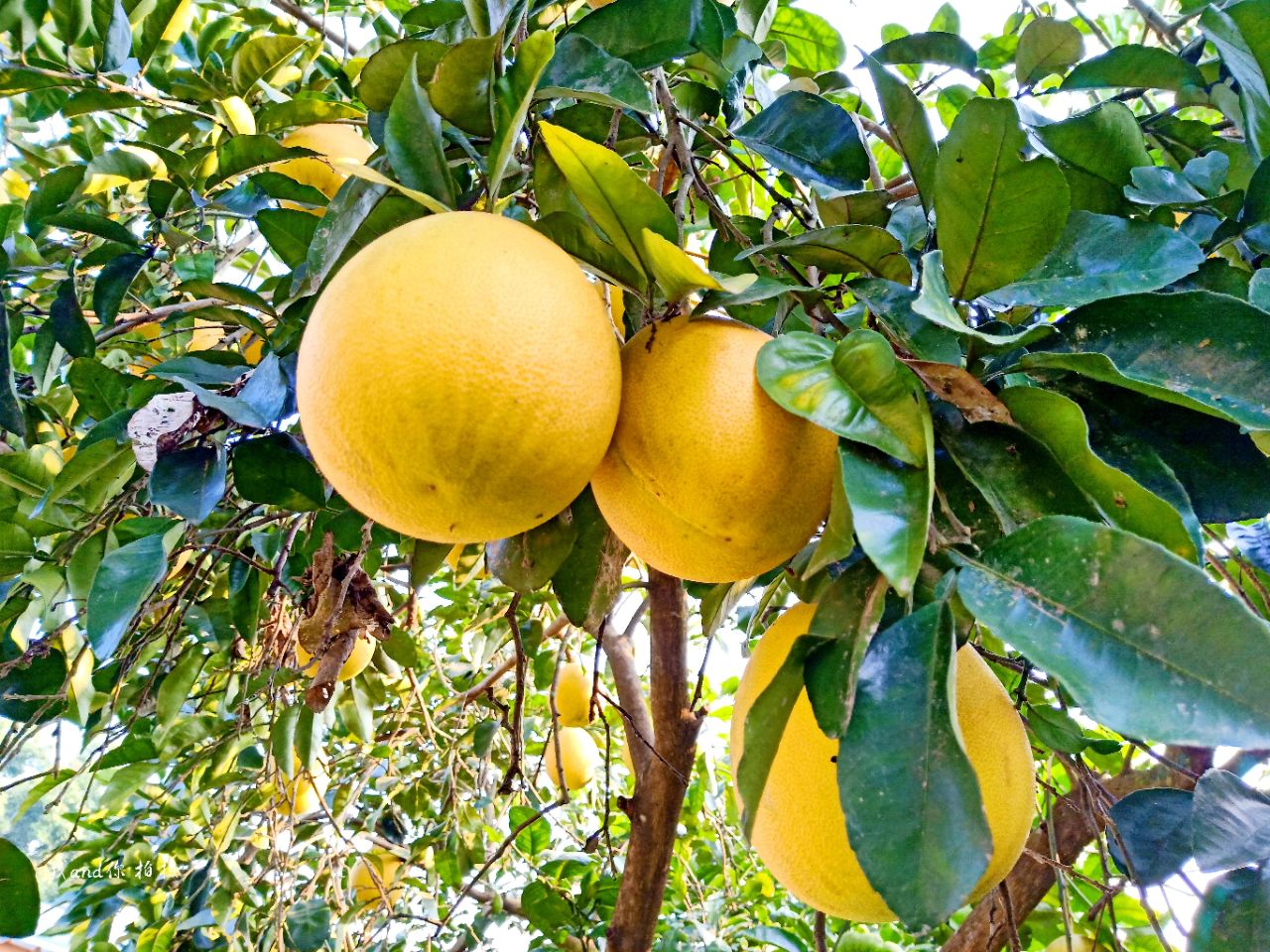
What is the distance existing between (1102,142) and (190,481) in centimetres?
85

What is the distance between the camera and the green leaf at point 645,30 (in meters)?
0.85

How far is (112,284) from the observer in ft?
3.81

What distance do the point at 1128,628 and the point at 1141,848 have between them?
409 millimetres

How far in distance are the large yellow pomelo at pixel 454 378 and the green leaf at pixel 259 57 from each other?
36.0 inches

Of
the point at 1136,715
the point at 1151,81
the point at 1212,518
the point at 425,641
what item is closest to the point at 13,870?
the point at 1136,715

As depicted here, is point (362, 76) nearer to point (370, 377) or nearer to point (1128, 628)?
point (370, 377)

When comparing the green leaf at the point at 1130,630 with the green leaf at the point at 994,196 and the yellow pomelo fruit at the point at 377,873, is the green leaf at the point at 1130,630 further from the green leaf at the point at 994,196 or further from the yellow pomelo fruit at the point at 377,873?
the yellow pomelo fruit at the point at 377,873

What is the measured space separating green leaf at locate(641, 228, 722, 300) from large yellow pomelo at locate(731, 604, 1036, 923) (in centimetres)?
28

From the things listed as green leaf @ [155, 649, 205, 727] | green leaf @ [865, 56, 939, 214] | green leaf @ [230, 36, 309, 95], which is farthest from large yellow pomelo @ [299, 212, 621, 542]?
green leaf @ [155, 649, 205, 727]

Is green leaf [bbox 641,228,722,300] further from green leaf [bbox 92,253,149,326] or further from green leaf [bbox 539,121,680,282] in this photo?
green leaf [bbox 92,253,149,326]

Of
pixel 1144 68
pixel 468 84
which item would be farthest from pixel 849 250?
pixel 1144 68

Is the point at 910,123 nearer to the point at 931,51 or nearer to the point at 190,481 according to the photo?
the point at 931,51

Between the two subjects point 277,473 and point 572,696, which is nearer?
→ point 277,473

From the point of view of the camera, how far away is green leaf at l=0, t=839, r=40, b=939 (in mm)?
921
